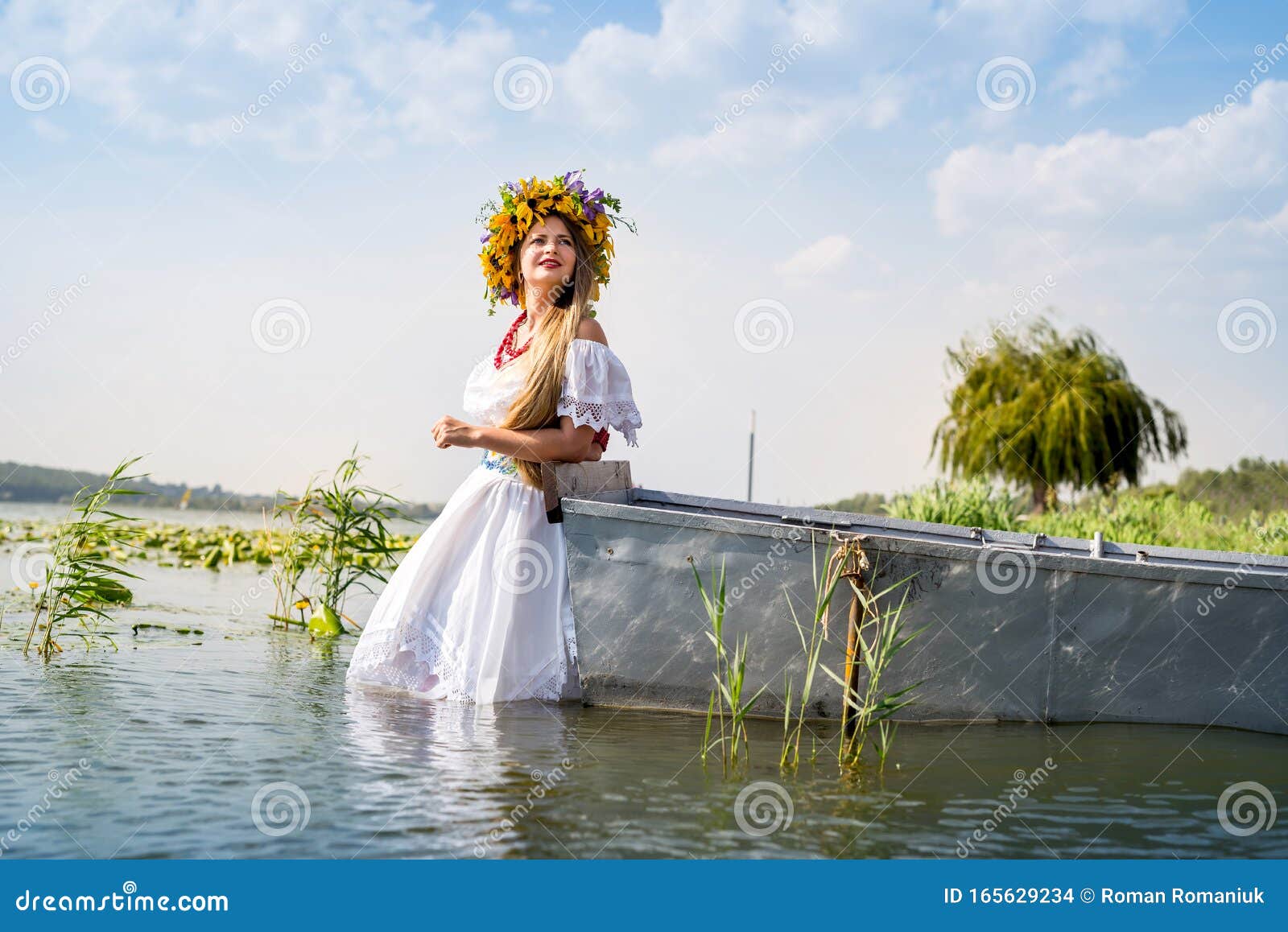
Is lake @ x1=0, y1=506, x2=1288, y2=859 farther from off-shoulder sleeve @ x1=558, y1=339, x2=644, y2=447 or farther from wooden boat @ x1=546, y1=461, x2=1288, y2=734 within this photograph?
off-shoulder sleeve @ x1=558, y1=339, x2=644, y2=447

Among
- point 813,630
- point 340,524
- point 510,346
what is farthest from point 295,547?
point 813,630

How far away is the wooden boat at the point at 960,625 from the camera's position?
4766 mm

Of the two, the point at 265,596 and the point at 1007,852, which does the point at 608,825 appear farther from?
the point at 265,596

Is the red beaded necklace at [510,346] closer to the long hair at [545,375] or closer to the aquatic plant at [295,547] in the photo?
the long hair at [545,375]

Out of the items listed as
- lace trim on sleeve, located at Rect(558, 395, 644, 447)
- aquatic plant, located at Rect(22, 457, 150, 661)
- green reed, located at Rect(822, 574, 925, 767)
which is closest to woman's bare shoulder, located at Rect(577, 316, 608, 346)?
lace trim on sleeve, located at Rect(558, 395, 644, 447)

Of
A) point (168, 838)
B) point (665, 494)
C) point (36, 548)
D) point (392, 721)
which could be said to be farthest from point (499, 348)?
point (36, 548)

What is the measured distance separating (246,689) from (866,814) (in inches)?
121

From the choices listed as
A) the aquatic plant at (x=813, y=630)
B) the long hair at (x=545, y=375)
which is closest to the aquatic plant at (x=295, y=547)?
the long hair at (x=545, y=375)

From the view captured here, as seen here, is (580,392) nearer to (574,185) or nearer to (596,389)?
(596,389)

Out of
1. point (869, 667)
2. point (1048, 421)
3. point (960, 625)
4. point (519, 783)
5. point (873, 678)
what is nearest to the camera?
point (519, 783)

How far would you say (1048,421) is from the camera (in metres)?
27.4

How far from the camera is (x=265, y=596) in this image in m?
9.76

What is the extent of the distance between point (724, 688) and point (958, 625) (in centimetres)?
115

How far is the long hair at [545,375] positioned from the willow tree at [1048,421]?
74.3 ft
